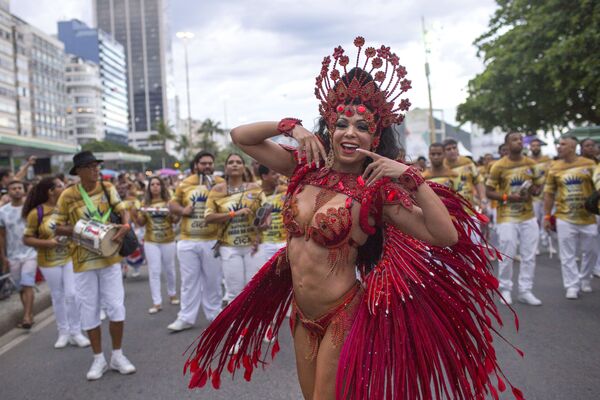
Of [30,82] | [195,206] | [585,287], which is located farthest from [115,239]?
[30,82]

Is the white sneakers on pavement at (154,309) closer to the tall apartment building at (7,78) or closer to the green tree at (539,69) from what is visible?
the green tree at (539,69)

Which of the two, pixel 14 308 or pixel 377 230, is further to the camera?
pixel 14 308

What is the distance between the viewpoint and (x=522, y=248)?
7.09 metres

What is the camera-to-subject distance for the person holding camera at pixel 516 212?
6949 mm

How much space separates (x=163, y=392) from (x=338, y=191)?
2.77 metres

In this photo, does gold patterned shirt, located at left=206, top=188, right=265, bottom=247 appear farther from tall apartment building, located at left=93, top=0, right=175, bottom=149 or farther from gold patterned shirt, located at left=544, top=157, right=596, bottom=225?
tall apartment building, located at left=93, top=0, right=175, bottom=149

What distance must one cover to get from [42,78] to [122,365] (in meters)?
104

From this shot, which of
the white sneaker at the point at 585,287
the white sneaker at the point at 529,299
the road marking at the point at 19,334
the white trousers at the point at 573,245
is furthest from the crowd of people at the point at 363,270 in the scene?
the road marking at the point at 19,334

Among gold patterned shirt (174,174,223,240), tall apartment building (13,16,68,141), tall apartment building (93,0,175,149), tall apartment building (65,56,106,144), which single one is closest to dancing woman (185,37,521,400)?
gold patterned shirt (174,174,223,240)

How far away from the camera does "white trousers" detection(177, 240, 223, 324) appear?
21.5 ft

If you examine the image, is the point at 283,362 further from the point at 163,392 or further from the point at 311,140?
the point at 311,140

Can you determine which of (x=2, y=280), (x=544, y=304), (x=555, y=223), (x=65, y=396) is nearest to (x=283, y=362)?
(x=65, y=396)

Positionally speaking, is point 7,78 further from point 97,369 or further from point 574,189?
point 574,189

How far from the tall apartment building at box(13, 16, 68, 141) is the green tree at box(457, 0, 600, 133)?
84.6 metres
